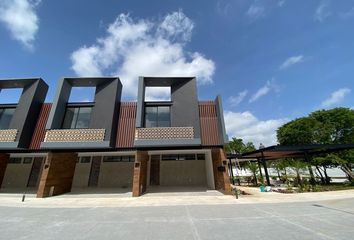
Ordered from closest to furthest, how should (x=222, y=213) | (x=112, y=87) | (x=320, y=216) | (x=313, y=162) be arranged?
(x=320, y=216), (x=222, y=213), (x=112, y=87), (x=313, y=162)

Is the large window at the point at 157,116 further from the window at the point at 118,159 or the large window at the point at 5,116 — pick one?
the large window at the point at 5,116

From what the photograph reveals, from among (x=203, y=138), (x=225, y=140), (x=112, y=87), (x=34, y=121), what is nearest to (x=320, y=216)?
(x=225, y=140)

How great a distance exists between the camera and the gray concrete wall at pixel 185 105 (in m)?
15.9

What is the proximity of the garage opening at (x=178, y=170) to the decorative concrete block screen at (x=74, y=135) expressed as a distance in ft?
26.1

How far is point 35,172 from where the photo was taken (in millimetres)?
22469

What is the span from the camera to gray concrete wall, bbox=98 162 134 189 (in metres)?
21.1

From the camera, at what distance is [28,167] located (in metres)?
22.5

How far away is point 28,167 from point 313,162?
4031 cm

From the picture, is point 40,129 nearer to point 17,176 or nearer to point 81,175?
point 81,175

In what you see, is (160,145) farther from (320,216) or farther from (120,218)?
(320,216)

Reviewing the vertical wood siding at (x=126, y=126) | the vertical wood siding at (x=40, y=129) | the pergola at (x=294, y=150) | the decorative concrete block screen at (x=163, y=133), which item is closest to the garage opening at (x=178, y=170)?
the pergola at (x=294, y=150)

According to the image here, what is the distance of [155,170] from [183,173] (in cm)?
356

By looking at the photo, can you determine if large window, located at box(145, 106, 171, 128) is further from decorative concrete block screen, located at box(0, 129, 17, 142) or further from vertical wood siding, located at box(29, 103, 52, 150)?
decorative concrete block screen, located at box(0, 129, 17, 142)

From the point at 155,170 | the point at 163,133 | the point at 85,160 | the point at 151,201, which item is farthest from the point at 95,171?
the point at 163,133
